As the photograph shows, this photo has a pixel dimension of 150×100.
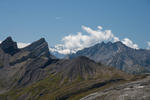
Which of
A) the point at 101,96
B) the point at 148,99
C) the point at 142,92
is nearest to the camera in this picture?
the point at 148,99

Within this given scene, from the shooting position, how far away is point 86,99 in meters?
83.9

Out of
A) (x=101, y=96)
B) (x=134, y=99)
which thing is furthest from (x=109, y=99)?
(x=134, y=99)

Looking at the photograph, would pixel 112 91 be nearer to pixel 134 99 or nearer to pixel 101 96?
pixel 101 96

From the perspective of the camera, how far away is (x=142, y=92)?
71.8 meters

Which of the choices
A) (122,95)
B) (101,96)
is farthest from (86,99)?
(122,95)

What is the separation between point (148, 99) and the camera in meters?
66.7

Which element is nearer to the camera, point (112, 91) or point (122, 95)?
point (122, 95)

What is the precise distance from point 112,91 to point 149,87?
13.6 metres

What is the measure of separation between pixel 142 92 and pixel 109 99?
11421 mm

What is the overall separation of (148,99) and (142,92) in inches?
205

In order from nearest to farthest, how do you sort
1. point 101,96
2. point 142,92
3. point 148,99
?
point 148,99 → point 142,92 → point 101,96

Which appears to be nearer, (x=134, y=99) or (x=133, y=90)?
(x=134, y=99)

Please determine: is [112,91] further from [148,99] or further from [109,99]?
[148,99]

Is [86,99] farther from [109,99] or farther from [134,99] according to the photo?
[134,99]
